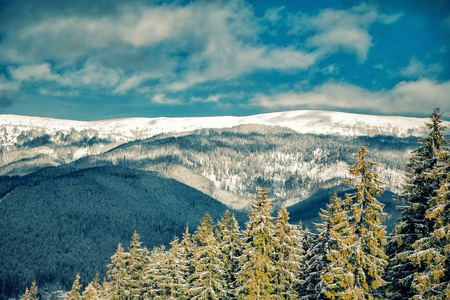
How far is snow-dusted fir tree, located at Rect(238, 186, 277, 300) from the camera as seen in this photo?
107 feet

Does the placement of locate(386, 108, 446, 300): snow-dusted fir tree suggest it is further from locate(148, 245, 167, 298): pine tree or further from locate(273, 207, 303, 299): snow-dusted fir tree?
locate(148, 245, 167, 298): pine tree

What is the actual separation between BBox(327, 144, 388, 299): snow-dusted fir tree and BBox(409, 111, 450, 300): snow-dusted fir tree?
2.44 metres

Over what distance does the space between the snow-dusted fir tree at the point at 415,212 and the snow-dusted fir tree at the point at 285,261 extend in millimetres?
11568

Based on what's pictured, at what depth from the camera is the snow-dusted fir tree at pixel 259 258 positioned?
107 ft

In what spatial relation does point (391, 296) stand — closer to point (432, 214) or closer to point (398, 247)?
point (398, 247)

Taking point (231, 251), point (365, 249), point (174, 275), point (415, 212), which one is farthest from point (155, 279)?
point (415, 212)

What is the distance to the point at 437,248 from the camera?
856 inches

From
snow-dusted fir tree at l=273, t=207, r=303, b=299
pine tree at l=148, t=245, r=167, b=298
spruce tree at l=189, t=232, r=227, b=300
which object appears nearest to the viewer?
snow-dusted fir tree at l=273, t=207, r=303, b=299

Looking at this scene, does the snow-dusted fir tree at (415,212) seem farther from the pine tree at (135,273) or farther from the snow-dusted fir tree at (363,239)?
the pine tree at (135,273)

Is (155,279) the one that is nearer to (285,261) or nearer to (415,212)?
(285,261)

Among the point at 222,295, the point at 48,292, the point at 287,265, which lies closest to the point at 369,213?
the point at 287,265

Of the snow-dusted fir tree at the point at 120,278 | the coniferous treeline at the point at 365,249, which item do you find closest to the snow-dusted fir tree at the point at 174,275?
the coniferous treeline at the point at 365,249

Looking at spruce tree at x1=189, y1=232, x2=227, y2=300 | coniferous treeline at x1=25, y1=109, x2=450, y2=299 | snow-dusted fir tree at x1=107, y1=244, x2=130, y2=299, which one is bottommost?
snow-dusted fir tree at x1=107, y1=244, x2=130, y2=299

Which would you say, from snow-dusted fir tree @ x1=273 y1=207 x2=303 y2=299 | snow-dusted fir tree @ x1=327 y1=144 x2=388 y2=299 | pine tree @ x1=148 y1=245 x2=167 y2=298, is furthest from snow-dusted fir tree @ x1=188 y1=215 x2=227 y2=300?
snow-dusted fir tree @ x1=327 y1=144 x2=388 y2=299
